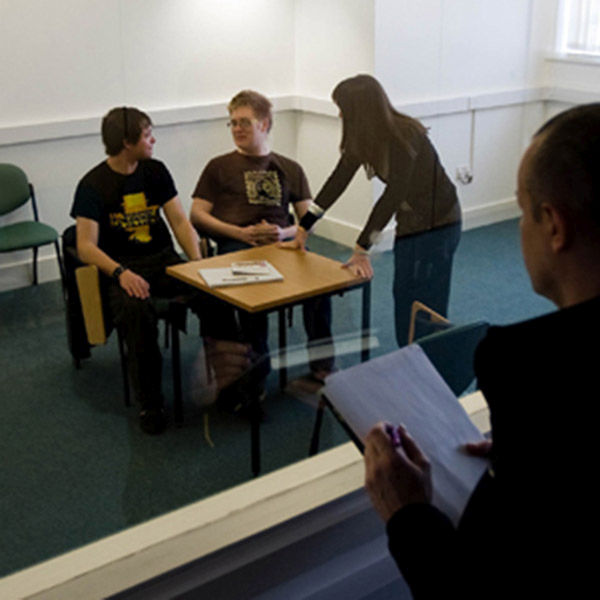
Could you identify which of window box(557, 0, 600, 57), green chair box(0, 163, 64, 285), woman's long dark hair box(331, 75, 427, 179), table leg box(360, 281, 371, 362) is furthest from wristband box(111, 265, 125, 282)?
→ window box(557, 0, 600, 57)

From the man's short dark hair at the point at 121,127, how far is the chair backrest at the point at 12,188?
0.22m

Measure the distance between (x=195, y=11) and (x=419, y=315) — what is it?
1393 mm

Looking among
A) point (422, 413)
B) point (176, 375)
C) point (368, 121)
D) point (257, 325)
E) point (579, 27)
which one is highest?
point (579, 27)

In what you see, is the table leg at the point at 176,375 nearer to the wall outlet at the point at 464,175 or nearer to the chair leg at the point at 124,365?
the chair leg at the point at 124,365

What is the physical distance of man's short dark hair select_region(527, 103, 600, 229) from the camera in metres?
0.95

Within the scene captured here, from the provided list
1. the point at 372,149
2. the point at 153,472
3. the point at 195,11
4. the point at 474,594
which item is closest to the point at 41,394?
the point at 153,472

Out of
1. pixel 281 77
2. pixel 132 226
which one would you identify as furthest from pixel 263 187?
pixel 132 226

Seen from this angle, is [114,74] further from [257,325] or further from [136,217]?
[257,325]

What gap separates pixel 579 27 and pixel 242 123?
1.32 metres

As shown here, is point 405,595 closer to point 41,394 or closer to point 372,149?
point 41,394

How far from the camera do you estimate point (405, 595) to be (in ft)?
7.20

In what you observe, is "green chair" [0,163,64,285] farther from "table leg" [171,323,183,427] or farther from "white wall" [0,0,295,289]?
"table leg" [171,323,183,427]

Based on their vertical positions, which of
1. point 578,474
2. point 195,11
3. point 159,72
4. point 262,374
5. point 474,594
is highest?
point 195,11

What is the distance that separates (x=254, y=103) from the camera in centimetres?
228
